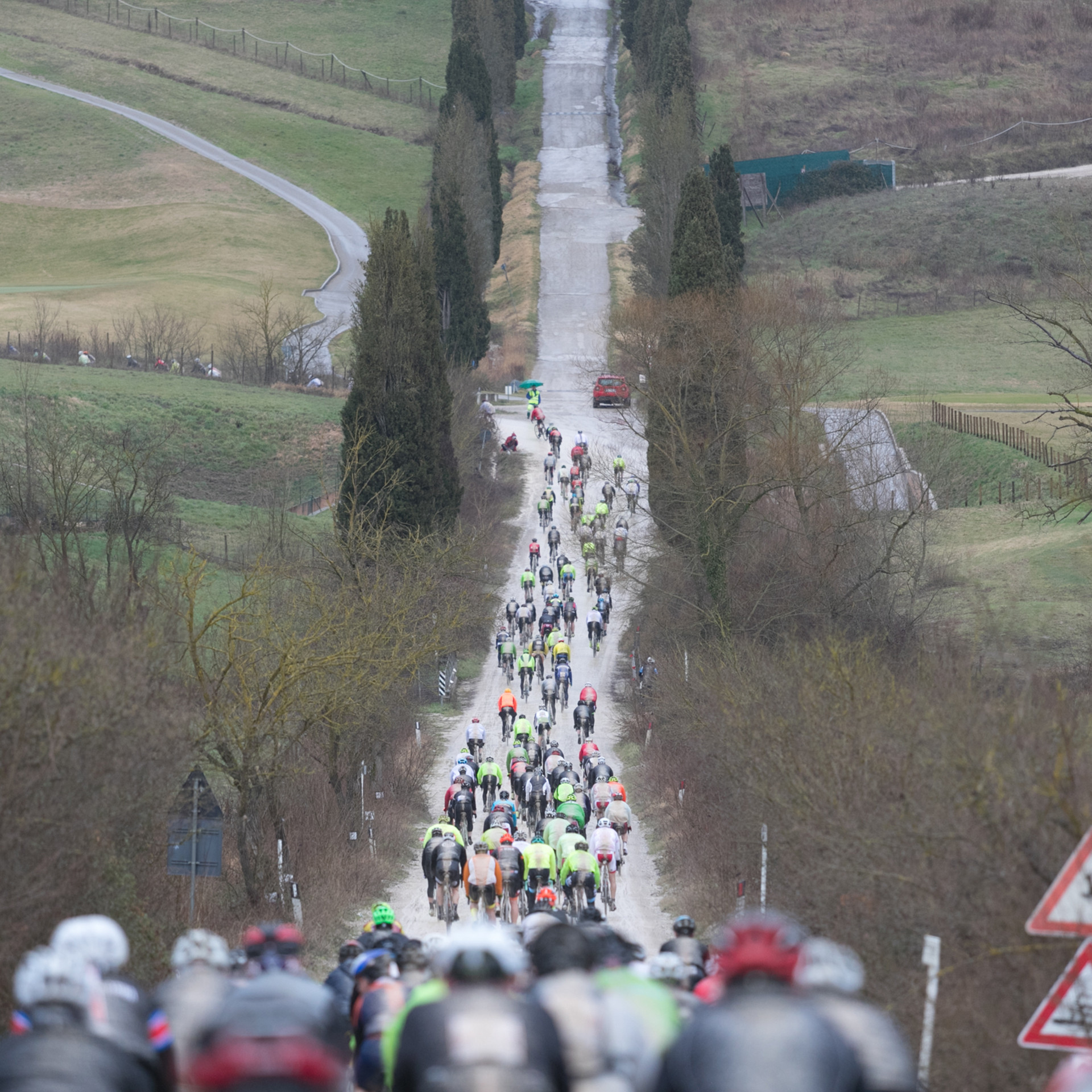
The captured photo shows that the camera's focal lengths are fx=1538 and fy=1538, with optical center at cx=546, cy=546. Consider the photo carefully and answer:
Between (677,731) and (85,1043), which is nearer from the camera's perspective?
(85,1043)

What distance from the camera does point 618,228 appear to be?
95750mm

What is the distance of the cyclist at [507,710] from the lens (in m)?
31.0

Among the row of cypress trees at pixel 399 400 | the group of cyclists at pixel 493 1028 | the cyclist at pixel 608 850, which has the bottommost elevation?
the cyclist at pixel 608 850

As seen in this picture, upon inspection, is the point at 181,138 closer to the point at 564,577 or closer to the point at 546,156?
the point at 546,156

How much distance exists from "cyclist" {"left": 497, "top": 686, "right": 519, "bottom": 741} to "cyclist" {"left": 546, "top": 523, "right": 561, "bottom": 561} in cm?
1458

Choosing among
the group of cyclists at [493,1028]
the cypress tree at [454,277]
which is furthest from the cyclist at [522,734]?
the cypress tree at [454,277]

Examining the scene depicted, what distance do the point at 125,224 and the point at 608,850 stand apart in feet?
274

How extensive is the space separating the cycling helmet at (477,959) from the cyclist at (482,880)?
11676mm

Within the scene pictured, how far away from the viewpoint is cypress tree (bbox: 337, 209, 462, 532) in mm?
36969

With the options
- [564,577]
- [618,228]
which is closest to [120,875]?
[564,577]

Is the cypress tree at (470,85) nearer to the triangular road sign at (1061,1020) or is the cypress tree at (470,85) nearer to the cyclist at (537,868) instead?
the cyclist at (537,868)

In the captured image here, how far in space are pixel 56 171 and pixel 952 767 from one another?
3920 inches

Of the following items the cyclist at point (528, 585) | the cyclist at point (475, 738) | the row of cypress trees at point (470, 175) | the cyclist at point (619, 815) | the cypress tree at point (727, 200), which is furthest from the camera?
the cypress tree at point (727, 200)

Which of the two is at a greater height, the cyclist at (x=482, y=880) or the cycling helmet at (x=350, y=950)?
the cycling helmet at (x=350, y=950)
